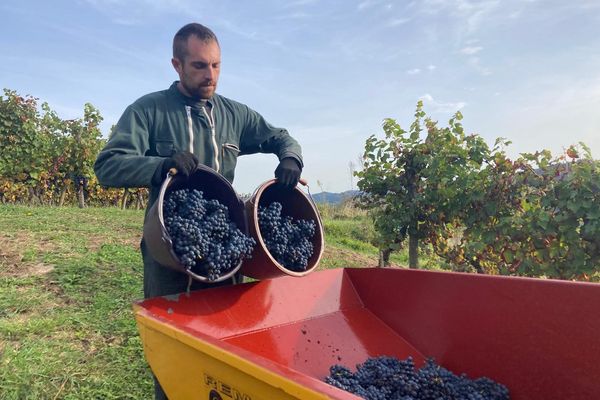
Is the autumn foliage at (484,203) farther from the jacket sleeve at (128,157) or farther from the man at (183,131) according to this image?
the jacket sleeve at (128,157)

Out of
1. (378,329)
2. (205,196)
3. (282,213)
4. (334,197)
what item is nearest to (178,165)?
(205,196)

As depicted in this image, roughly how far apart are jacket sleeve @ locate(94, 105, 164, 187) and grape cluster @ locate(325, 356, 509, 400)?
3.57 feet

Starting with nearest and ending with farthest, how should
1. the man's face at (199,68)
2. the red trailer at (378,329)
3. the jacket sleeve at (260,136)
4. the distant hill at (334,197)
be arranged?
the red trailer at (378,329) < the man's face at (199,68) < the jacket sleeve at (260,136) < the distant hill at (334,197)

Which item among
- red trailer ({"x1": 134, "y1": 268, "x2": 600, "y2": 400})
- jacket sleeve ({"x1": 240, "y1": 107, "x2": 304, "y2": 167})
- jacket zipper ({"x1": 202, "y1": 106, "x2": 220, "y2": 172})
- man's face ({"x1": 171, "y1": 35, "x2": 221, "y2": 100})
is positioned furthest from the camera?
jacket sleeve ({"x1": 240, "y1": 107, "x2": 304, "y2": 167})

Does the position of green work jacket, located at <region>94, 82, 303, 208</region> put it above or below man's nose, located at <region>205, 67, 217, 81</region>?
below

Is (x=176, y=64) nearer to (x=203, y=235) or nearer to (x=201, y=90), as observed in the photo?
(x=201, y=90)

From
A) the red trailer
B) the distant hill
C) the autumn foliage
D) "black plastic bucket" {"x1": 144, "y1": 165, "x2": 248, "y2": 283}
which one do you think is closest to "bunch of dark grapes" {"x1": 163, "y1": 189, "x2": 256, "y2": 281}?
"black plastic bucket" {"x1": 144, "y1": 165, "x2": 248, "y2": 283}

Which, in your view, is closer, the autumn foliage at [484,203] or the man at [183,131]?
the man at [183,131]

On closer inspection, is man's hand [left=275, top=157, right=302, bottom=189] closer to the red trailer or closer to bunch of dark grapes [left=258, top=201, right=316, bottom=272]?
bunch of dark grapes [left=258, top=201, right=316, bottom=272]

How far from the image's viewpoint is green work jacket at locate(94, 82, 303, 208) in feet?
5.85

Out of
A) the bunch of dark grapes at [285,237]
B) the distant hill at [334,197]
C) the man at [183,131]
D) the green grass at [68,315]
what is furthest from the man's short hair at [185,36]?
the distant hill at [334,197]

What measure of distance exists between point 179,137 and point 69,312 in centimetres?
222

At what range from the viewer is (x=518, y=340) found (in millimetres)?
1966

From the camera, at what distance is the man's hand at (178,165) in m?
1.73
